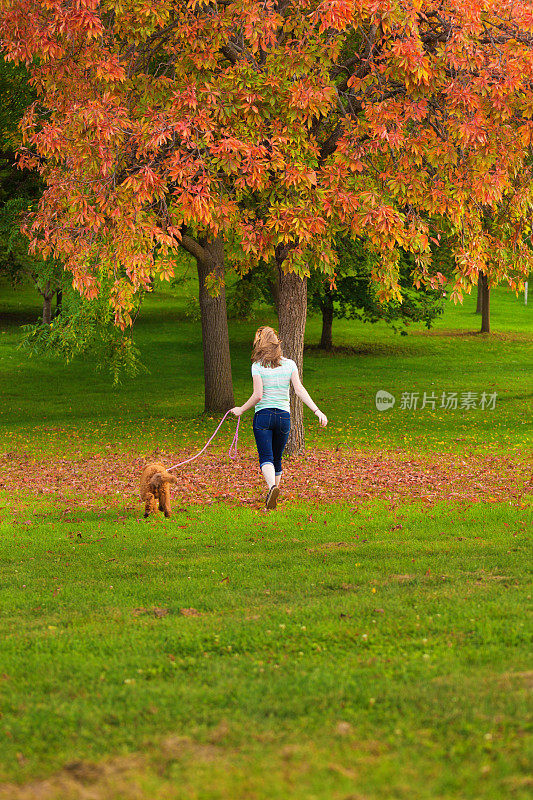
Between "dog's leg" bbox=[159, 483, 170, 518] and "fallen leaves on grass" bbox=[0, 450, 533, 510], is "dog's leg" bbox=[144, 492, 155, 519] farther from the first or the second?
"fallen leaves on grass" bbox=[0, 450, 533, 510]

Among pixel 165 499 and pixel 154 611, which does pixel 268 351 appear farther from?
pixel 154 611

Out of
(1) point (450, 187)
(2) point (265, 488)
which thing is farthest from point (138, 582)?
(1) point (450, 187)

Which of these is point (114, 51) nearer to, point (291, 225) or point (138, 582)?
point (291, 225)

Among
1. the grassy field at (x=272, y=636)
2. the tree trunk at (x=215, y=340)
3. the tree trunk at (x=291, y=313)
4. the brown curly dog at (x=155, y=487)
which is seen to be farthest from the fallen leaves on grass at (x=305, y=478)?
the tree trunk at (x=215, y=340)

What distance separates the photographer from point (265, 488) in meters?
13.2

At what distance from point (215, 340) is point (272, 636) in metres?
16.2

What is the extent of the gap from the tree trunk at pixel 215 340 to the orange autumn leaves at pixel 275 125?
7185 millimetres

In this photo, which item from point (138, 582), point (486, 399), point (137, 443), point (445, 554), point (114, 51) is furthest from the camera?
point (486, 399)

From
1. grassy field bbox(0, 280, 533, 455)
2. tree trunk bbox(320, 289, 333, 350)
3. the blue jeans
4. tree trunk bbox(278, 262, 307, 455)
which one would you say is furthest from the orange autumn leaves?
tree trunk bbox(320, 289, 333, 350)

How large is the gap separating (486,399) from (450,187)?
47.2 ft

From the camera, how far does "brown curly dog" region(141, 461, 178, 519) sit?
1073cm

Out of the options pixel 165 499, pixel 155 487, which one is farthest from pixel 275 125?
pixel 165 499

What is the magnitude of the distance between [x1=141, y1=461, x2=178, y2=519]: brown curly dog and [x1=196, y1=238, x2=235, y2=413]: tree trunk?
1063cm

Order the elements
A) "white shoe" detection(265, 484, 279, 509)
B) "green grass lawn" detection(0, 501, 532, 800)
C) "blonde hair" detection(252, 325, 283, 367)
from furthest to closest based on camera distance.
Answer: "white shoe" detection(265, 484, 279, 509) < "blonde hair" detection(252, 325, 283, 367) < "green grass lawn" detection(0, 501, 532, 800)
